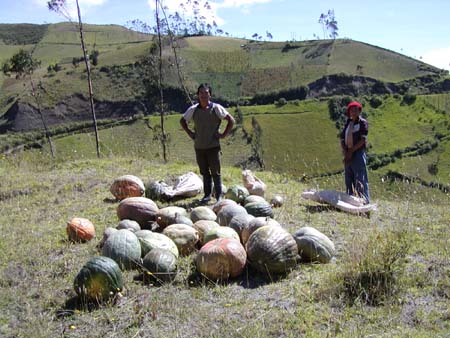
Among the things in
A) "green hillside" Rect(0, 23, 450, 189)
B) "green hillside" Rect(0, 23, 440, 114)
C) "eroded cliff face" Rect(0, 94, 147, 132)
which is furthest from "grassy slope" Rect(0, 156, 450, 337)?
"green hillside" Rect(0, 23, 440, 114)

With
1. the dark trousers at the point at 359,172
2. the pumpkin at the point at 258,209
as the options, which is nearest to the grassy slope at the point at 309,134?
the dark trousers at the point at 359,172

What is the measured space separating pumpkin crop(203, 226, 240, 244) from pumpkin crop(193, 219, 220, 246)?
0.15m

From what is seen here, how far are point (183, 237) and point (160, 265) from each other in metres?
0.85

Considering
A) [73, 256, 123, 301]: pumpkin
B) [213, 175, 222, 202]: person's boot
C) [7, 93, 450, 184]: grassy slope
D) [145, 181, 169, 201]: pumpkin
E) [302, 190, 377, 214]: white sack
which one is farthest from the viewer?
[7, 93, 450, 184]: grassy slope

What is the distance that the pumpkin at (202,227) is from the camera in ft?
20.5

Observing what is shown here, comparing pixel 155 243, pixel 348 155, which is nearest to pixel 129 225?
pixel 155 243

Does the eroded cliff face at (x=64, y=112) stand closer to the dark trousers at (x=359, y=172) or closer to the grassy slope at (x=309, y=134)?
the grassy slope at (x=309, y=134)

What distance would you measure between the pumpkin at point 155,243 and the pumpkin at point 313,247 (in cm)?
152

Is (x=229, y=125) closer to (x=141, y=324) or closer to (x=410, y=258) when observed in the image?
(x=410, y=258)

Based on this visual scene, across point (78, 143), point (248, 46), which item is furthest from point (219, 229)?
point (248, 46)

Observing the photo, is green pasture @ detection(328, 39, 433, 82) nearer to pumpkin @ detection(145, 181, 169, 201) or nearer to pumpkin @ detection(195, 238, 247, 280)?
pumpkin @ detection(145, 181, 169, 201)

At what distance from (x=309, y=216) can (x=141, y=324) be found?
13.7 feet

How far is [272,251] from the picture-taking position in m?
5.31

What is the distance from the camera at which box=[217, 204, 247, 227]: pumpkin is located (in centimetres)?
678
